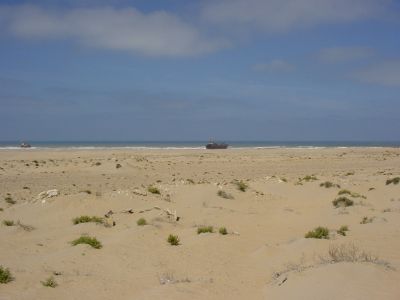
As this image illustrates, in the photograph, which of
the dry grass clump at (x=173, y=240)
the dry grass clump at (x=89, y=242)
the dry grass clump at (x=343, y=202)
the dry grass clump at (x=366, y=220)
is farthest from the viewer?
the dry grass clump at (x=343, y=202)

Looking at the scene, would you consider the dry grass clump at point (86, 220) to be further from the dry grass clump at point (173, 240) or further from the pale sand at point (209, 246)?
the dry grass clump at point (173, 240)

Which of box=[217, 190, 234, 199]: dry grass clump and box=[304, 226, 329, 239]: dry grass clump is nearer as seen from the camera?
box=[304, 226, 329, 239]: dry grass clump

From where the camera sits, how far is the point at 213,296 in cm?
833

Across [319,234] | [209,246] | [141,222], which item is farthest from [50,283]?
[319,234]

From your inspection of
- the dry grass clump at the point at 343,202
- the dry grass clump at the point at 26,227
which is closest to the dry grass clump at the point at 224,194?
the dry grass clump at the point at 343,202

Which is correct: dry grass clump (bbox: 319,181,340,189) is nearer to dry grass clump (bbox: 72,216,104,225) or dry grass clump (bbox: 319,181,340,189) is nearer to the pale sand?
the pale sand

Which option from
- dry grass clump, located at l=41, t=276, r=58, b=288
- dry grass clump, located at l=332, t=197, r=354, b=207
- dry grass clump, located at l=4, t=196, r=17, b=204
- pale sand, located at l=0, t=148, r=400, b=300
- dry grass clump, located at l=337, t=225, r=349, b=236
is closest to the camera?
pale sand, located at l=0, t=148, r=400, b=300

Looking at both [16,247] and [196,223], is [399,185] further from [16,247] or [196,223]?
[16,247]

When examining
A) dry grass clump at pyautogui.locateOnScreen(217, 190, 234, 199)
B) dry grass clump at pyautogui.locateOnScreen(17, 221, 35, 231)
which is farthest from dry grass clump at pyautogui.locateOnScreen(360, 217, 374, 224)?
dry grass clump at pyautogui.locateOnScreen(17, 221, 35, 231)

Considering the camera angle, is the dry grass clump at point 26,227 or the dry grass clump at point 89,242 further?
the dry grass clump at point 26,227

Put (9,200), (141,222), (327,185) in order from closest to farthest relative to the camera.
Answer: (141,222) → (9,200) → (327,185)

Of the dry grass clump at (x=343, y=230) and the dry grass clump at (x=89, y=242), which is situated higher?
the dry grass clump at (x=343, y=230)

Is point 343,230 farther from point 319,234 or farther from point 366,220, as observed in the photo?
point 366,220

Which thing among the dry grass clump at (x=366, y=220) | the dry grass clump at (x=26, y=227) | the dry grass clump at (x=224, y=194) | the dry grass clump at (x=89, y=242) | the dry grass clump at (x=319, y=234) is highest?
the dry grass clump at (x=224, y=194)
